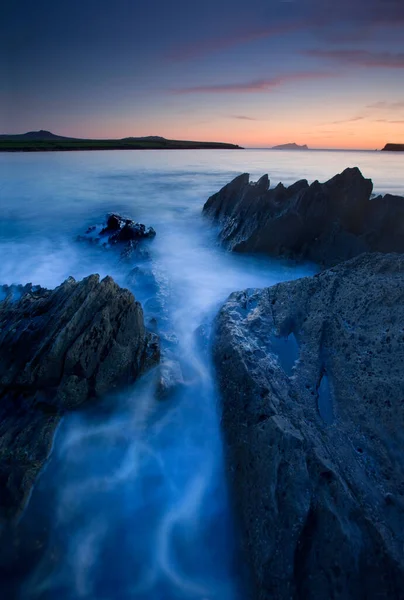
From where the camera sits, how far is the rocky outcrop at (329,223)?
11.8 metres

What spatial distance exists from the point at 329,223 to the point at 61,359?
10.4 m

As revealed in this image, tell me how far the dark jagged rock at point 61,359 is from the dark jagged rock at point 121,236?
284 inches

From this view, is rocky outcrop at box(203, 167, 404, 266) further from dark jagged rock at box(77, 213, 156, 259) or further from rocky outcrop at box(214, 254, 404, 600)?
rocky outcrop at box(214, 254, 404, 600)

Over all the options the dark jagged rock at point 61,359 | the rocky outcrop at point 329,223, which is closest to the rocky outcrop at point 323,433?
the dark jagged rock at point 61,359

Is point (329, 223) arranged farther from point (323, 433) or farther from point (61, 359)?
point (61, 359)

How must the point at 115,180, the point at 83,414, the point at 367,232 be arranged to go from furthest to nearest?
the point at 115,180, the point at 367,232, the point at 83,414

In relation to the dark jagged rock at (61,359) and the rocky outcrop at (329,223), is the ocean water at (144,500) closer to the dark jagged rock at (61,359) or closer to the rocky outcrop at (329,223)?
the dark jagged rock at (61,359)

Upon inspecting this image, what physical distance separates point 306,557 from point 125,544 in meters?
2.51

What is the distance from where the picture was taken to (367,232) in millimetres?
11867

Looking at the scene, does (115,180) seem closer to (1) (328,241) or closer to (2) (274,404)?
(1) (328,241)

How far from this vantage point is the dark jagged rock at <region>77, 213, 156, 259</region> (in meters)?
14.2

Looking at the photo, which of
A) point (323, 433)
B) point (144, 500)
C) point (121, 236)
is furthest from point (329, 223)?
point (144, 500)

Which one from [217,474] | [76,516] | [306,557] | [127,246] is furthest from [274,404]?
[127,246]

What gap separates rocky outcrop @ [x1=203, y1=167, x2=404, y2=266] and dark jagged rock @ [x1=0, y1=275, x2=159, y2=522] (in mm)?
7723
